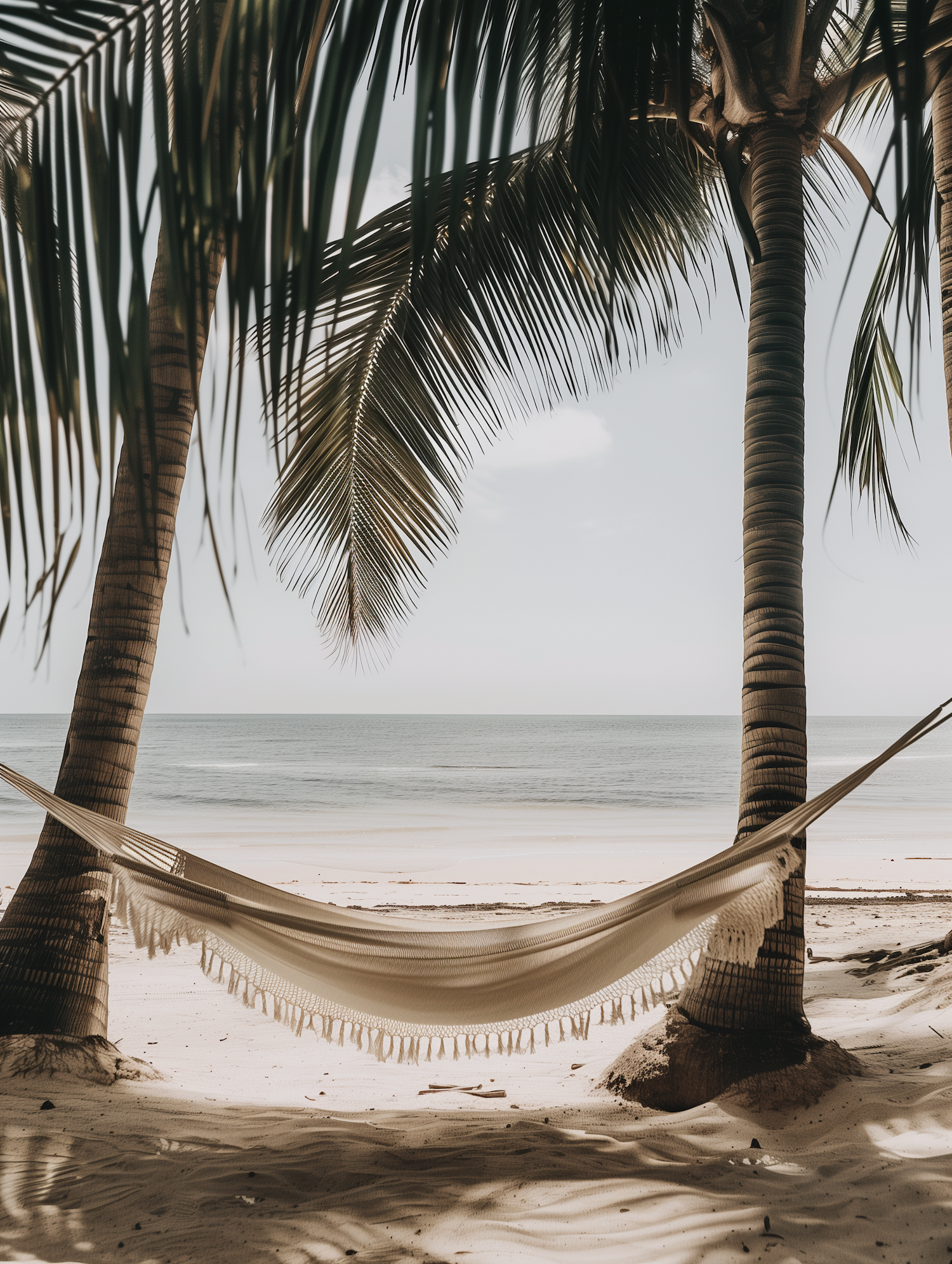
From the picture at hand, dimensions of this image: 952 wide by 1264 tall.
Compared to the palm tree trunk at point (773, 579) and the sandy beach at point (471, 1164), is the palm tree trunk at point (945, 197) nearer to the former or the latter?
the palm tree trunk at point (773, 579)

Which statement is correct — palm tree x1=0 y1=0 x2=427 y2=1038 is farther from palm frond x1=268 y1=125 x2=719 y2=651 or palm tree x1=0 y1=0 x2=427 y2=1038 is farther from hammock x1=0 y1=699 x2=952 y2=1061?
palm frond x1=268 y1=125 x2=719 y2=651

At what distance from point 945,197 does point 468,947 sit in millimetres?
2233

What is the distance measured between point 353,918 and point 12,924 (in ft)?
2.70

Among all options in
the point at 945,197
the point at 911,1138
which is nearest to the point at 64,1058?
the point at 911,1138

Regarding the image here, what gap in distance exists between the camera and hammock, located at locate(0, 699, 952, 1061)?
149 centimetres

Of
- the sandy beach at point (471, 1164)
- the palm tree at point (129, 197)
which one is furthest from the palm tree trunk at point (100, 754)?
the palm tree at point (129, 197)

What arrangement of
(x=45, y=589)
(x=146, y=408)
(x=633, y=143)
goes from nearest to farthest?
(x=146, y=408) < (x=45, y=589) < (x=633, y=143)

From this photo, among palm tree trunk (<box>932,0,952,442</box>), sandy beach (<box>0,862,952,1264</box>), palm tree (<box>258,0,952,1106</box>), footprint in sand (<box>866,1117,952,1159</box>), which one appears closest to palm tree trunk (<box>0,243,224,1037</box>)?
sandy beach (<box>0,862,952,1264</box>)

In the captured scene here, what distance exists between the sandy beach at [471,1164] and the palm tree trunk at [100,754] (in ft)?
0.64

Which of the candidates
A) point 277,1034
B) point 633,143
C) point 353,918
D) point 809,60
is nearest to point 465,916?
point 277,1034

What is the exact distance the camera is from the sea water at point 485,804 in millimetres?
7883

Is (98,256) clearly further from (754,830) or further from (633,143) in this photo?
(633,143)

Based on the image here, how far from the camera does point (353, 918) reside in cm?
177

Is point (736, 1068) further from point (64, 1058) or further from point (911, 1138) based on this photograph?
point (64, 1058)
